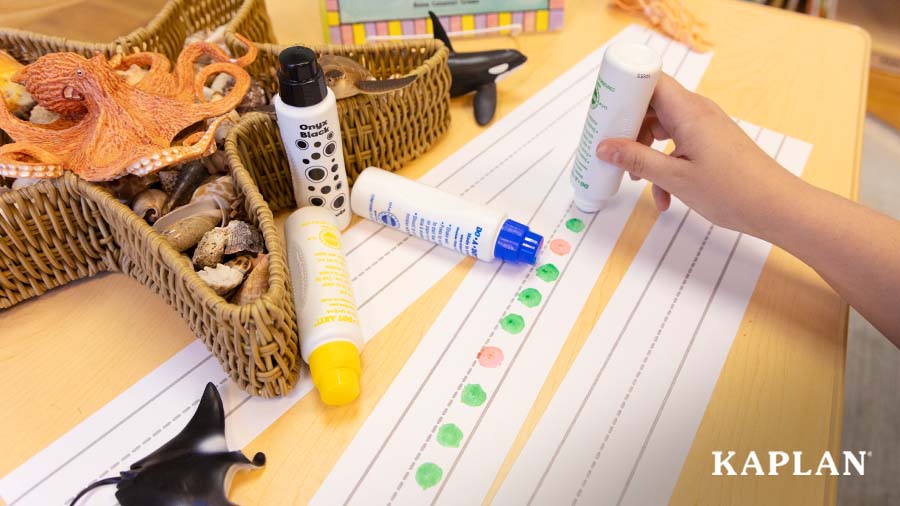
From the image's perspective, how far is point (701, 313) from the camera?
51cm

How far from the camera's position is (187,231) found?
46 centimetres

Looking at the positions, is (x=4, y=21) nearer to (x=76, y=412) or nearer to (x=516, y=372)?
(x=76, y=412)

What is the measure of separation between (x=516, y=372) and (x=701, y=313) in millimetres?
172

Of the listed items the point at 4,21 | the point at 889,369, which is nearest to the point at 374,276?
the point at 4,21

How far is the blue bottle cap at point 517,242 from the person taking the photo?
52cm

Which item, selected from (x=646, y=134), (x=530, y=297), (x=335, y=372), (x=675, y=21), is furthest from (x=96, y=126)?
(x=675, y=21)

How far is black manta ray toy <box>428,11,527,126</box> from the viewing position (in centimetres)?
67

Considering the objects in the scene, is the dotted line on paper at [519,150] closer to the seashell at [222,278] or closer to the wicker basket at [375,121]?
the wicker basket at [375,121]

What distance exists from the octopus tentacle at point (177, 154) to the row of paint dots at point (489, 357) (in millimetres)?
270

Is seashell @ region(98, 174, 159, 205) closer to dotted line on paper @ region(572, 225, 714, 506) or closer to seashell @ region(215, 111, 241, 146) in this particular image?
seashell @ region(215, 111, 241, 146)

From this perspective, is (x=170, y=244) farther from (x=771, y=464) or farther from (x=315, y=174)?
(x=771, y=464)

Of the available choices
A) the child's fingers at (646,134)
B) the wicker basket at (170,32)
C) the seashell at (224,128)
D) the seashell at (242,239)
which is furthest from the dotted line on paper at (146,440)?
the child's fingers at (646,134)

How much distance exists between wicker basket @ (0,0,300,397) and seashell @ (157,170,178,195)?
0.05m

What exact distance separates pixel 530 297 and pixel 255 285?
226mm
